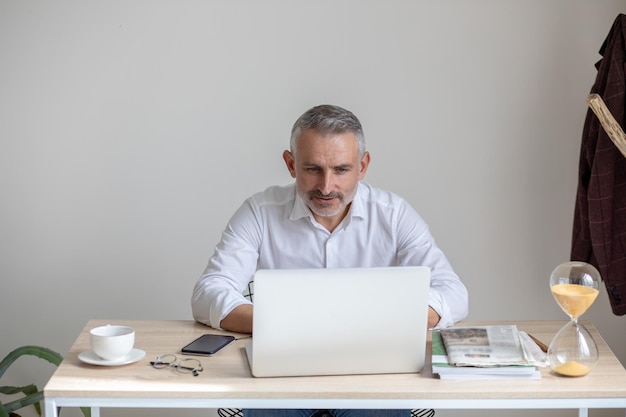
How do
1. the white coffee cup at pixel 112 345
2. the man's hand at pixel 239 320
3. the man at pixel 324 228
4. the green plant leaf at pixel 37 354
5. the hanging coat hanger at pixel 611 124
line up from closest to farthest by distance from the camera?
the white coffee cup at pixel 112 345, the man's hand at pixel 239 320, the hanging coat hanger at pixel 611 124, the man at pixel 324 228, the green plant leaf at pixel 37 354

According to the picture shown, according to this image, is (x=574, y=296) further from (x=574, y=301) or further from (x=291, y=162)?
(x=291, y=162)

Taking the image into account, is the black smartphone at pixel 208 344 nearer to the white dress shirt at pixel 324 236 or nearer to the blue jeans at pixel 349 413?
the blue jeans at pixel 349 413

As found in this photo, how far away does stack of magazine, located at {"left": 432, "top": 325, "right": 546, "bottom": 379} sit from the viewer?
2.00m

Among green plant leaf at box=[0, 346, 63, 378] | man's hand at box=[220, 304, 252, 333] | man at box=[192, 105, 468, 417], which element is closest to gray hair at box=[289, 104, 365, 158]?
man at box=[192, 105, 468, 417]

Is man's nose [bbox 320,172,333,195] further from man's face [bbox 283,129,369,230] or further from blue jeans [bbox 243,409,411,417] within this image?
blue jeans [bbox 243,409,411,417]

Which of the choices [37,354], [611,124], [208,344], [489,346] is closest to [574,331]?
[489,346]

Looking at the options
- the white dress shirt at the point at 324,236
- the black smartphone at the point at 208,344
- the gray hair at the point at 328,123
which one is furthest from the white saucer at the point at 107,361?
the gray hair at the point at 328,123

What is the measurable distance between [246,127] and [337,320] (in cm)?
175

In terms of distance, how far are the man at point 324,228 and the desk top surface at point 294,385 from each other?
414mm

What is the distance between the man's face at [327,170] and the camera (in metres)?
2.62

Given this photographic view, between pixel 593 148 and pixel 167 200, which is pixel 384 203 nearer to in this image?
pixel 593 148

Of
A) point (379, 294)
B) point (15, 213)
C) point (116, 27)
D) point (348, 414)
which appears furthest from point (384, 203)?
point (15, 213)

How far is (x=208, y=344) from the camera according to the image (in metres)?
2.23

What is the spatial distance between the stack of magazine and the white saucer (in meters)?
0.73
